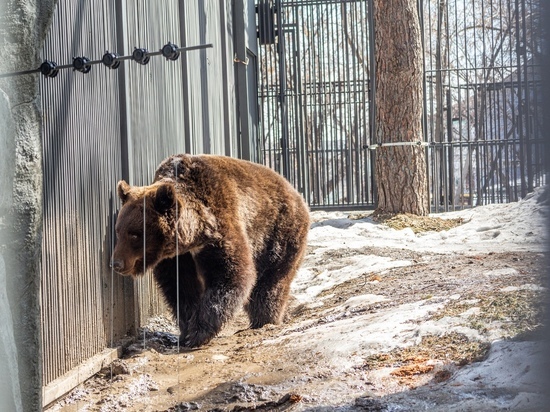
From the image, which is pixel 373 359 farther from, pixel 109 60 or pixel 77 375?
pixel 109 60

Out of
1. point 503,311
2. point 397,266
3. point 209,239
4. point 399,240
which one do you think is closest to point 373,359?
point 503,311

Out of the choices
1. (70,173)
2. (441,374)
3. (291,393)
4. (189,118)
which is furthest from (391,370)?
(189,118)

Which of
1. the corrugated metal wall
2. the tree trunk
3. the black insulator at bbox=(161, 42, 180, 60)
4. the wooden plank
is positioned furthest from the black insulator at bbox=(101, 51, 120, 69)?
the tree trunk

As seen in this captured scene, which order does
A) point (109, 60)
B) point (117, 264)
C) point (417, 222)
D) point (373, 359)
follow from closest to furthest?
point (109, 60)
point (373, 359)
point (117, 264)
point (417, 222)

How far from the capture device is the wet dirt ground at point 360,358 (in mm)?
3907

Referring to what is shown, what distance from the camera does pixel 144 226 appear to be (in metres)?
5.86

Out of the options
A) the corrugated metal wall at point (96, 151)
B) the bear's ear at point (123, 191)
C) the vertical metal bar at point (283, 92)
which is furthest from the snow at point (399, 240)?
the vertical metal bar at point (283, 92)

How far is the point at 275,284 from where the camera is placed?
24.7ft

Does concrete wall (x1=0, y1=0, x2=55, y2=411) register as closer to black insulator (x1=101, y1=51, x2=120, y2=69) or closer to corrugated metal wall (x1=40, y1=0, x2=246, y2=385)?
black insulator (x1=101, y1=51, x2=120, y2=69)

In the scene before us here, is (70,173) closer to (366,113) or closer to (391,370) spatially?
(391,370)

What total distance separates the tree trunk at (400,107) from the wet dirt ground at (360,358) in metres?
5.95

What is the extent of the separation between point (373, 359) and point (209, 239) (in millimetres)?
2179

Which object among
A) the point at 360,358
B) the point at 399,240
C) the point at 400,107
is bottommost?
the point at 399,240

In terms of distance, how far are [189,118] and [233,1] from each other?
19.4 feet
